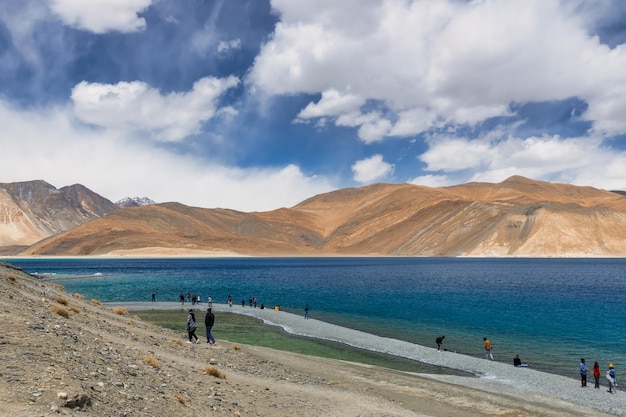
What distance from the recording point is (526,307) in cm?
6009

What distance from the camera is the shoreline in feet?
79.7

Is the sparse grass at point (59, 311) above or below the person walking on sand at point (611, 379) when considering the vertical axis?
above

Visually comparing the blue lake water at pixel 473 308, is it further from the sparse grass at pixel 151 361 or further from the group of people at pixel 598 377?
the sparse grass at pixel 151 361

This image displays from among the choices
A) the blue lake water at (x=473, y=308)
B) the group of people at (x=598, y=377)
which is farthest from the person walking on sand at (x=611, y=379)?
the blue lake water at (x=473, y=308)

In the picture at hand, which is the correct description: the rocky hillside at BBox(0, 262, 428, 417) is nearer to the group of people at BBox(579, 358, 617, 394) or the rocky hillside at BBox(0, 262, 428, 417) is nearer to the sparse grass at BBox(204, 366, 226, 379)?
the sparse grass at BBox(204, 366, 226, 379)

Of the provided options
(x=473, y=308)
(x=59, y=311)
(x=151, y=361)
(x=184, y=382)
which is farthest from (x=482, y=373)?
(x=473, y=308)

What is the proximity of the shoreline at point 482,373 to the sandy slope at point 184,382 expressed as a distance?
0.74 ft

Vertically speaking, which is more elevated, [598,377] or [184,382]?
[184,382]

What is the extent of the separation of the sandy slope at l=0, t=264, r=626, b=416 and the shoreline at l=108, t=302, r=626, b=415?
23 cm

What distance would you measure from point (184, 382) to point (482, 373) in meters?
19.2

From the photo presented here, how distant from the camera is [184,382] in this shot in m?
17.4

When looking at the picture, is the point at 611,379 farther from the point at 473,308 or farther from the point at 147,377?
the point at 473,308

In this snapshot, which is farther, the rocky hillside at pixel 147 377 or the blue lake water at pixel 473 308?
the blue lake water at pixel 473 308

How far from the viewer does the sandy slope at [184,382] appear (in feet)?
42.5
